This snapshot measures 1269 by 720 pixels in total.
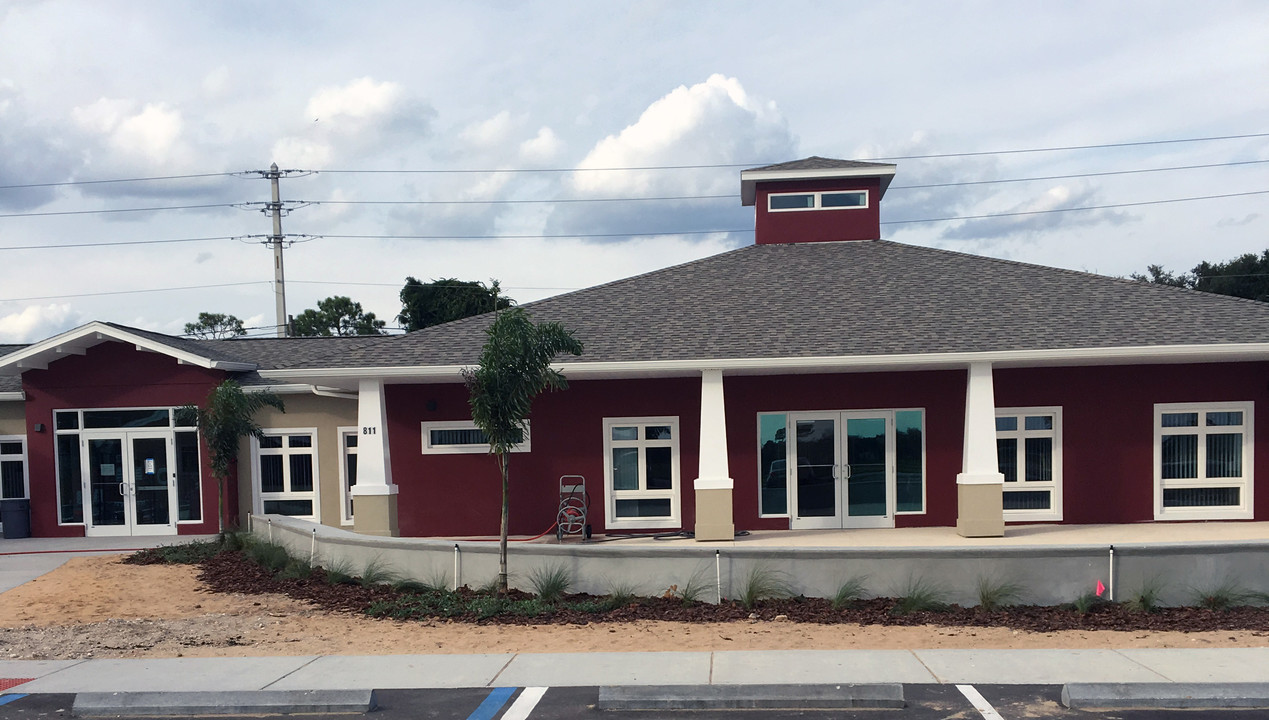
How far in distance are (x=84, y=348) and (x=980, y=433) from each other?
17.8m

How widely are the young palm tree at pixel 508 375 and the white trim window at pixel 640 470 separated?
5.00 m

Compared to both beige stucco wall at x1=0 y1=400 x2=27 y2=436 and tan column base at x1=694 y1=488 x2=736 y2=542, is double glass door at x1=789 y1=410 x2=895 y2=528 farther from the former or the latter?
beige stucco wall at x1=0 y1=400 x2=27 y2=436

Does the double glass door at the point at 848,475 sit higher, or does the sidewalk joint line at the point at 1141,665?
the double glass door at the point at 848,475

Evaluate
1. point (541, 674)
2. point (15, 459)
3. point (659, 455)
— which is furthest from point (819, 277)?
point (15, 459)

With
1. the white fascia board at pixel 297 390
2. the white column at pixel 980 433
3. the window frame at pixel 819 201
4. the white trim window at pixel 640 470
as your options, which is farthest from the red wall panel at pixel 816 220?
the white fascia board at pixel 297 390

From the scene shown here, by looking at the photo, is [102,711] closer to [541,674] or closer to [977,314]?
[541,674]

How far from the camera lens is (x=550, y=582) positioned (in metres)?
11.7

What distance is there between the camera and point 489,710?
299 inches

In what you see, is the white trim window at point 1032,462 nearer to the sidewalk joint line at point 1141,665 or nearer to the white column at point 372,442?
the sidewalk joint line at point 1141,665

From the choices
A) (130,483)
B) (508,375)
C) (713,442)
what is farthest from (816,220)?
(130,483)

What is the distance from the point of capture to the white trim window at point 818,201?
2066 cm

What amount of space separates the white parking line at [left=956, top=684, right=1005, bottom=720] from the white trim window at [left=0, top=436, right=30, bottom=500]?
1997 centimetres

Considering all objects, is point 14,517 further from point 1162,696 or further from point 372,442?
point 1162,696

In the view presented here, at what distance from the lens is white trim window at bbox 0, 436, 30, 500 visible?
20.1 m
